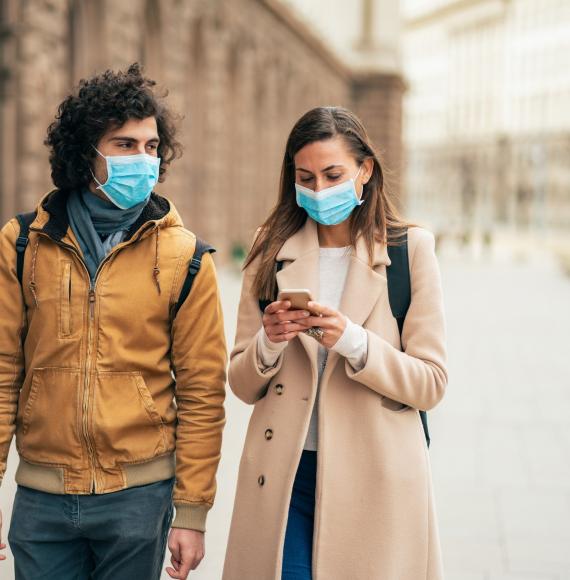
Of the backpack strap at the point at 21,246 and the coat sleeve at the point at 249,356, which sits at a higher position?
the backpack strap at the point at 21,246

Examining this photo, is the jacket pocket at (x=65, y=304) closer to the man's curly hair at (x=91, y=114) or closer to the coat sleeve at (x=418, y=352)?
the man's curly hair at (x=91, y=114)

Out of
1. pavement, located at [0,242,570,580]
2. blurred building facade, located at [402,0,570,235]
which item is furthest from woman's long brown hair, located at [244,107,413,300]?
blurred building facade, located at [402,0,570,235]

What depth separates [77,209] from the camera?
2.74 meters

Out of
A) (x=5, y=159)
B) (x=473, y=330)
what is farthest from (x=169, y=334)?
(x=473, y=330)

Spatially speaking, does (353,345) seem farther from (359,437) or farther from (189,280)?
(189,280)

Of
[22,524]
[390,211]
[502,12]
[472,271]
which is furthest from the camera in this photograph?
[502,12]

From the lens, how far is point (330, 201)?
2.76 meters

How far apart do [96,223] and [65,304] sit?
0.96ft

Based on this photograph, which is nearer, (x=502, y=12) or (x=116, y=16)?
(x=116, y=16)

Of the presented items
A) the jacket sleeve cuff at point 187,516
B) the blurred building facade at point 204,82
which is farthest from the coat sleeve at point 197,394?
the blurred building facade at point 204,82

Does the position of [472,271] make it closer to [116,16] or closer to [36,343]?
[116,16]

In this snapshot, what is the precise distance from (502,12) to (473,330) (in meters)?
111

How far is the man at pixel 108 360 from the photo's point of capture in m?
2.62

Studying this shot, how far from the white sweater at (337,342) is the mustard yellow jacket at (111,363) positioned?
0.59 ft
